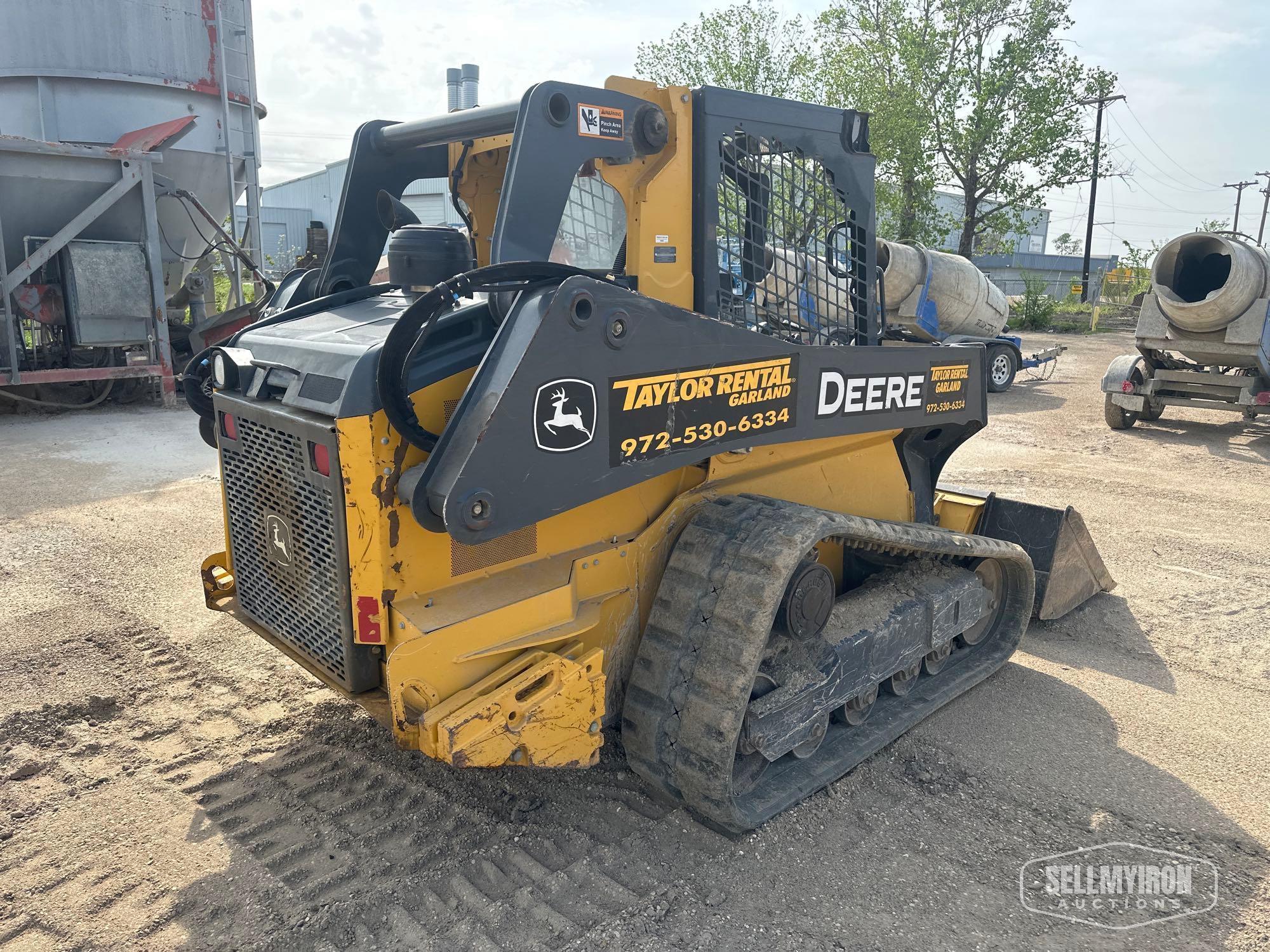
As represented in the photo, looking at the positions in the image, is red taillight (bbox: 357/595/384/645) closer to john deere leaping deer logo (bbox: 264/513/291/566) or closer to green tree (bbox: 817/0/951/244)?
john deere leaping deer logo (bbox: 264/513/291/566)

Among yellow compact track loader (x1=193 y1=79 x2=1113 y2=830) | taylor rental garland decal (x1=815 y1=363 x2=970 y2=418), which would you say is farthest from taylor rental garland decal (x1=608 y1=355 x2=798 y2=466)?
taylor rental garland decal (x1=815 y1=363 x2=970 y2=418)

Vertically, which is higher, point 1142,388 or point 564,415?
point 564,415

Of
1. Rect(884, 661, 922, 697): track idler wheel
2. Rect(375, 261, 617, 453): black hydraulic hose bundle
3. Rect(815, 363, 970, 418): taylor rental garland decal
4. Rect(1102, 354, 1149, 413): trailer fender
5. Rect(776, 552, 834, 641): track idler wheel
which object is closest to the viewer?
Rect(375, 261, 617, 453): black hydraulic hose bundle

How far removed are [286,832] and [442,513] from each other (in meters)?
1.40

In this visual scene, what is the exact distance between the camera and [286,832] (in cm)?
298

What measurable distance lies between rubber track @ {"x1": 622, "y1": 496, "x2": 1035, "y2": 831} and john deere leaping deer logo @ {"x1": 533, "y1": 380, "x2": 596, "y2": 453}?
0.72 m

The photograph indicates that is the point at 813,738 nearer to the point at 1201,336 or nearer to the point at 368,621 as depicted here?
the point at 368,621

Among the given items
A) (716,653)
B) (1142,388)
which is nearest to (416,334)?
(716,653)

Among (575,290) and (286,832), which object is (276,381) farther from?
(286,832)

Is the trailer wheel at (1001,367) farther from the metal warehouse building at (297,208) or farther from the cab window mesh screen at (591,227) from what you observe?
the metal warehouse building at (297,208)

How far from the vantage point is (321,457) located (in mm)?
2629

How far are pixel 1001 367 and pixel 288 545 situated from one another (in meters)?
13.7

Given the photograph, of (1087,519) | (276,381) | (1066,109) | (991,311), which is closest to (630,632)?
(276,381)

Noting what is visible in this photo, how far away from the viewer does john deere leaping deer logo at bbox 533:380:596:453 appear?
8.08ft
